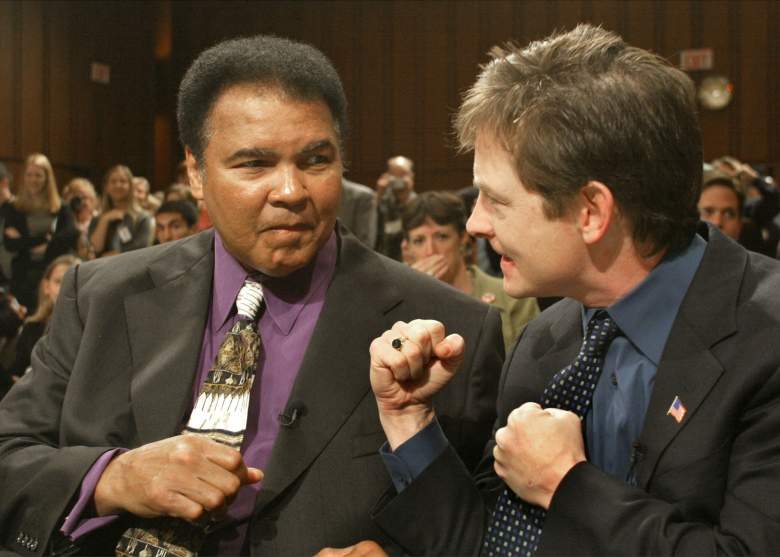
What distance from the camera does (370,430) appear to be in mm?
A: 1823

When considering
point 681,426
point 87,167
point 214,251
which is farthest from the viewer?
point 87,167

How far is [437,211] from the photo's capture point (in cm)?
455

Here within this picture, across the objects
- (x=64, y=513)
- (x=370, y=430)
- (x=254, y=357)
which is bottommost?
(x=64, y=513)

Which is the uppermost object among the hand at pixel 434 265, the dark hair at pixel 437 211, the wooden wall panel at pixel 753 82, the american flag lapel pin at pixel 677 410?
the wooden wall panel at pixel 753 82

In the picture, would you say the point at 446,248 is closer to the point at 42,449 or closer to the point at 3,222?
the point at 42,449

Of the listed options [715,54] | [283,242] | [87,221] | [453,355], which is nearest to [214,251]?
[283,242]

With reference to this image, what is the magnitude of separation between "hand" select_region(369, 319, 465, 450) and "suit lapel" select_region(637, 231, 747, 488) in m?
0.34

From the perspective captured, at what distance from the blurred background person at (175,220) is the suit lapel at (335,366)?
13.8ft

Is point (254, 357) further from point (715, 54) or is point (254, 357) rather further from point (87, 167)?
point (87, 167)

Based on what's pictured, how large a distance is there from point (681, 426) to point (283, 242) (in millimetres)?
860

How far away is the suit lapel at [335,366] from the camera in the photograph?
177cm

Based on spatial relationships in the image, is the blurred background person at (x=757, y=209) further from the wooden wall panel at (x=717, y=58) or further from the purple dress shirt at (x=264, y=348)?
the purple dress shirt at (x=264, y=348)

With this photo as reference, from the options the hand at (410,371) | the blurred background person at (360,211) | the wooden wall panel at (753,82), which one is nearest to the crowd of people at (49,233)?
the blurred background person at (360,211)

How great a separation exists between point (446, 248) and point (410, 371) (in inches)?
115
